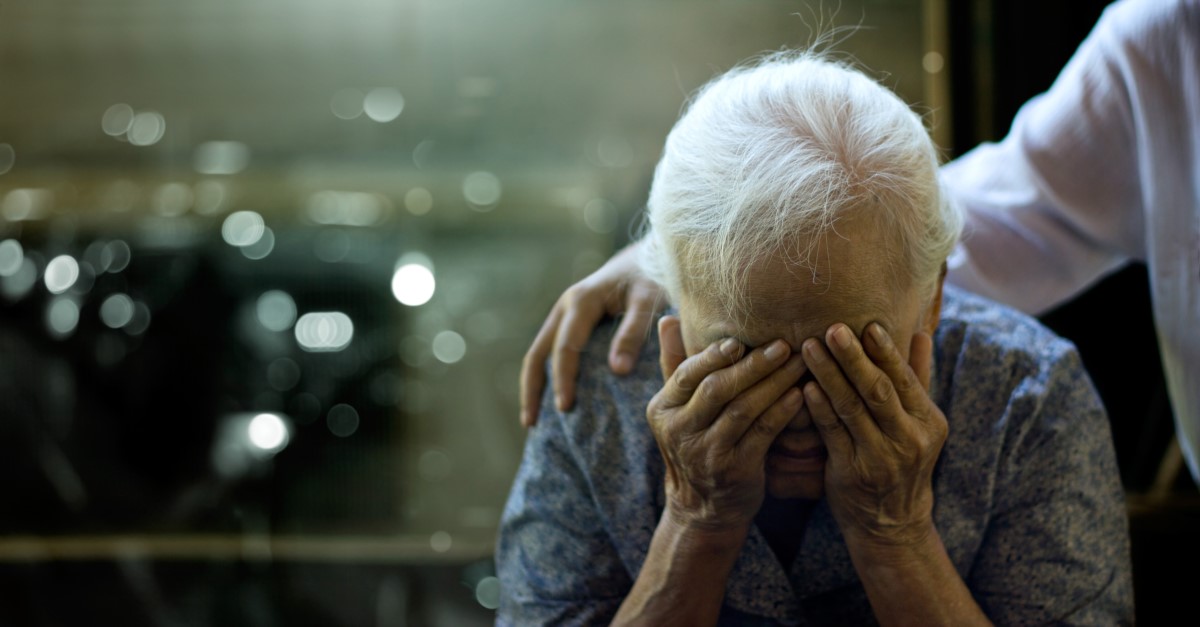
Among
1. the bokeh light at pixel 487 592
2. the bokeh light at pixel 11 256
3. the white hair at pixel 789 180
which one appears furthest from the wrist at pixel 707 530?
the bokeh light at pixel 11 256

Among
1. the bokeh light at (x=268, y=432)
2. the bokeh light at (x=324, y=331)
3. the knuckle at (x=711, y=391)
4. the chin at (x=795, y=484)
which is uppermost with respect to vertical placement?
the knuckle at (x=711, y=391)

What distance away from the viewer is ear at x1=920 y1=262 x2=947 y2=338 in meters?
0.89

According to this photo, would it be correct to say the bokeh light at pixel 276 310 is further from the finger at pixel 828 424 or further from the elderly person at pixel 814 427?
the finger at pixel 828 424

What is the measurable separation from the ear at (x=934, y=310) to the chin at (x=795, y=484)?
17 centimetres

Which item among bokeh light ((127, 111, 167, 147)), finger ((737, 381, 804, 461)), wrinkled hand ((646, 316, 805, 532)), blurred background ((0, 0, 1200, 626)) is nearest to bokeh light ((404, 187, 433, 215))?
blurred background ((0, 0, 1200, 626))

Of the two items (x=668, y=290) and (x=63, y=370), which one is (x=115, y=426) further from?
(x=668, y=290)

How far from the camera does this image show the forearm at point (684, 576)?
0.90 metres

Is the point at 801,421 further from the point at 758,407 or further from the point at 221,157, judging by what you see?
the point at 221,157

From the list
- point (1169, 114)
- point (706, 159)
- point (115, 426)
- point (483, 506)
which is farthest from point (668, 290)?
point (115, 426)

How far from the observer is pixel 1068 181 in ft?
3.81

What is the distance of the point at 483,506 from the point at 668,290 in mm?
1112

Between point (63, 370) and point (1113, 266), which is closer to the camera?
point (1113, 266)

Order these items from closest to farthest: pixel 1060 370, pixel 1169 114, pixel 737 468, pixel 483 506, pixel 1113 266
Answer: pixel 737 468
pixel 1060 370
pixel 1169 114
pixel 1113 266
pixel 483 506

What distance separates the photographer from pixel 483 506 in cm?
190
